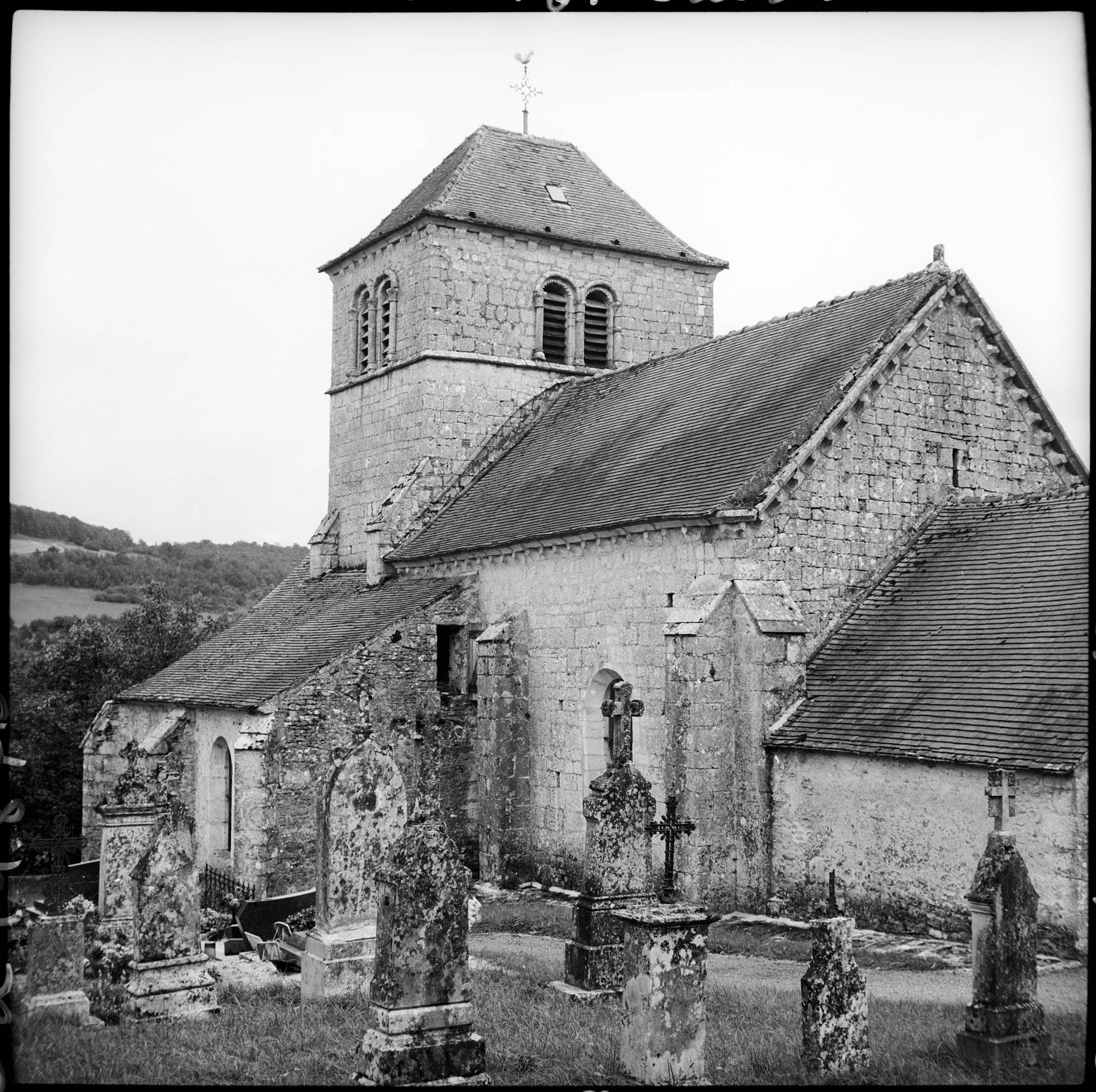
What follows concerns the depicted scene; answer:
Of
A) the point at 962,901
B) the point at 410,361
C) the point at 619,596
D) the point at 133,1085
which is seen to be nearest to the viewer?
the point at 133,1085

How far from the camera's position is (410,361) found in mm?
27938

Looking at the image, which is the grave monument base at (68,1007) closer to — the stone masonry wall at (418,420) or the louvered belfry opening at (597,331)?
the stone masonry wall at (418,420)

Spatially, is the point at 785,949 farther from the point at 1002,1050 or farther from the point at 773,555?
the point at 1002,1050

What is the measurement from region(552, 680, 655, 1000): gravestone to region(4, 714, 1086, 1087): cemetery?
0.07 feet

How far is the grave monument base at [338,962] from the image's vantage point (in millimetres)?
11883

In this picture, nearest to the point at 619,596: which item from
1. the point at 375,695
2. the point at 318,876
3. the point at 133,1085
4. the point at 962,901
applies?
the point at 375,695

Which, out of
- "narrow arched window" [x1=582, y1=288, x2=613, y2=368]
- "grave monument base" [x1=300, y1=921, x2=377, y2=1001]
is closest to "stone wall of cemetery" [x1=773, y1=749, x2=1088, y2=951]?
"grave monument base" [x1=300, y1=921, x2=377, y2=1001]

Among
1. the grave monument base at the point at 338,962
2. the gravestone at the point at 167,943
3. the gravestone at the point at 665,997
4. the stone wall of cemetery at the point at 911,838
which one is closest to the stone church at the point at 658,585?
the stone wall of cemetery at the point at 911,838

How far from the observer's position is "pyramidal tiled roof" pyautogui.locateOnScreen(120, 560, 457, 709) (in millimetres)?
23359

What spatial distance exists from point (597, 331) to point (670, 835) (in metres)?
19.3

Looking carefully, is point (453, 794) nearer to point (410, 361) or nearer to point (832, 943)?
point (410, 361)

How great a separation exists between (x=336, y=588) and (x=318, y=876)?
1659cm

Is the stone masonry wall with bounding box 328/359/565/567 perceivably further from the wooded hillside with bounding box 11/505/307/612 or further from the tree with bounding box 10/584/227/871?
the tree with bounding box 10/584/227/871

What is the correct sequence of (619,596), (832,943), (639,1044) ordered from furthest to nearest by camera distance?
1. (619,596)
2. (832,943)
3. (639,1044)
